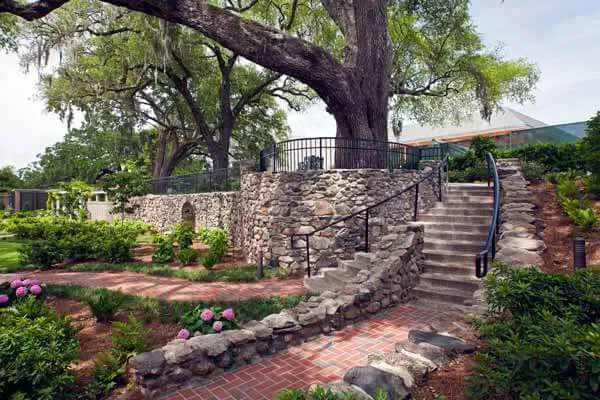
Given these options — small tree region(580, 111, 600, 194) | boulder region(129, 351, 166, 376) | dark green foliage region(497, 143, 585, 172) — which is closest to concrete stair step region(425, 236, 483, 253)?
small tree region(580, 111, 600, 194)

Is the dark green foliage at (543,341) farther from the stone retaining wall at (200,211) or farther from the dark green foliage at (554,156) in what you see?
the dark green foliage at (554,156)

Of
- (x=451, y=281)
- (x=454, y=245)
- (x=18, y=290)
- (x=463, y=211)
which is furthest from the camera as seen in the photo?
(x=463, y=211)

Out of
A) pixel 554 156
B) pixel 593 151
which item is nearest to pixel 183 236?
pixel 593 151

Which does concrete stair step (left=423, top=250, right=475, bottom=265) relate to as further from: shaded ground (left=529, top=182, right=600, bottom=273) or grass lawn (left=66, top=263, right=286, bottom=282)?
grass lawn (left=66, top=263, right=286, bottom=282)

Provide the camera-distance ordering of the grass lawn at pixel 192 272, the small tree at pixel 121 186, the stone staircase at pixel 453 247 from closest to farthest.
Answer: the stone staircase at pixel 453 247, the grass lawn at pixel 192 272, the small tree at pixel 121 186

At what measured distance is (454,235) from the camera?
20.7ft

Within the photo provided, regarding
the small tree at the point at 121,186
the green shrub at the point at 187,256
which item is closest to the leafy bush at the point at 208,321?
the green shrub at the point at 187,256

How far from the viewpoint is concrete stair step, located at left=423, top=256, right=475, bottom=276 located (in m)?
5.47

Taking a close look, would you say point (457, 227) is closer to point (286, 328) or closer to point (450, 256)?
point (450, 256)

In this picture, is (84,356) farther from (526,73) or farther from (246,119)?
(526,73)

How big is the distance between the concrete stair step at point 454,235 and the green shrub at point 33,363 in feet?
19.7

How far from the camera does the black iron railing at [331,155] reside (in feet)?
28.1

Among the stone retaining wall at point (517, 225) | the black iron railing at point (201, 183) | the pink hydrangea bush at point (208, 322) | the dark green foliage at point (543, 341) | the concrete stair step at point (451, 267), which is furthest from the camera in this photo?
the black iron railing at point (201, 183)

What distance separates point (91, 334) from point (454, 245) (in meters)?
6.24
